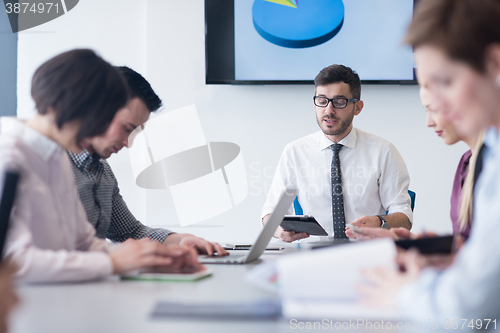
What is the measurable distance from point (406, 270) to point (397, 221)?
68.0 inches

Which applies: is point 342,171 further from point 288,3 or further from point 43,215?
point 43,215

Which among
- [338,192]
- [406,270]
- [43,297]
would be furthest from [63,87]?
[338,192]

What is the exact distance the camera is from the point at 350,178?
271 centimetres

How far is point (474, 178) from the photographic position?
146cm

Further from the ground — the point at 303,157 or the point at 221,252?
the point at 303,157

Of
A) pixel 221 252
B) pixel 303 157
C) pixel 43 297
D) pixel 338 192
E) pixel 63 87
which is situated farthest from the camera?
pixel 303 157

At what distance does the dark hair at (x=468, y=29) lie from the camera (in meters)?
0.74

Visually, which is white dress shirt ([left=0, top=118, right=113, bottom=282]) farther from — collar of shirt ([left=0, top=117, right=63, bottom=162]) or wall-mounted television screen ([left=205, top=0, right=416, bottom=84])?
wall-mounted television screen ([left=205, top=0, right=416, bottom=84])

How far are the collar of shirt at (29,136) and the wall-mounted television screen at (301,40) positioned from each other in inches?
77.1

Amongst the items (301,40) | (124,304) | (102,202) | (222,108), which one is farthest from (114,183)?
(301,40)

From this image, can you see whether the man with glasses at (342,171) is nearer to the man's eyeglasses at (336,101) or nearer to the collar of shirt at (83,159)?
the man's eyeglasses at (336,101)

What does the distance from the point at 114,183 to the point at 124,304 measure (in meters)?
1.20

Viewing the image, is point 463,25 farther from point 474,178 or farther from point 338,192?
point 338,192

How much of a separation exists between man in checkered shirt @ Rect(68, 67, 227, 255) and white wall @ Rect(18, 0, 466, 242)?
39.7 inches
